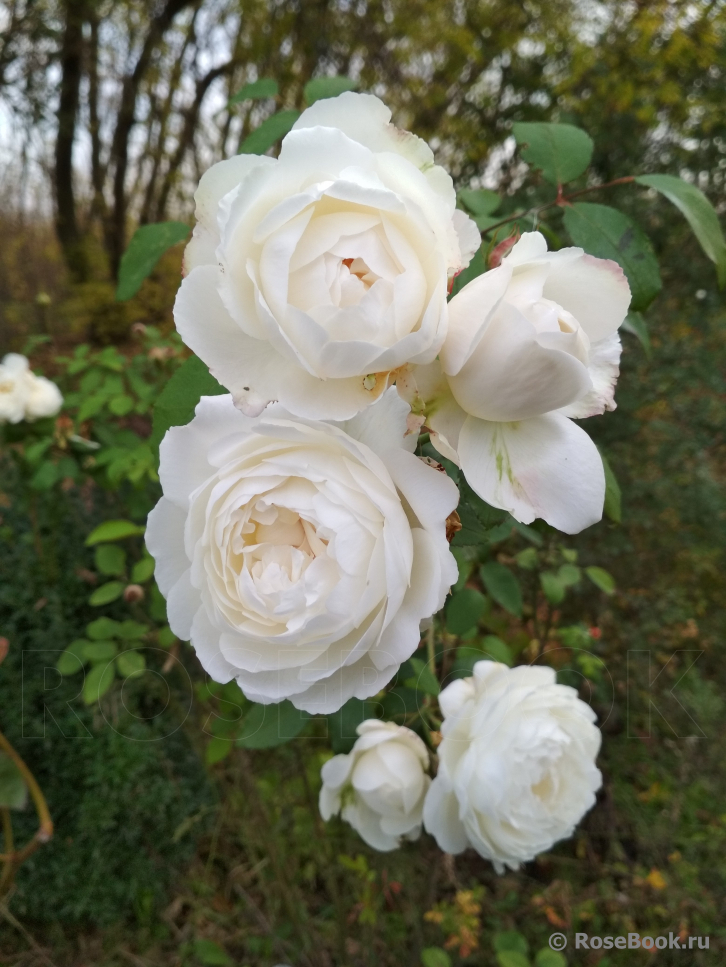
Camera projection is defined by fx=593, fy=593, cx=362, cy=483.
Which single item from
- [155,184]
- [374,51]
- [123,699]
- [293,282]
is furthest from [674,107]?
[155,184]

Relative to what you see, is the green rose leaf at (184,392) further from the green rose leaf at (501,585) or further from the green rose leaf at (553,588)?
the green rose leaf at (553,588)

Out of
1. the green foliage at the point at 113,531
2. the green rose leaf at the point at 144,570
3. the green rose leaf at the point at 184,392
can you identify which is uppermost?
the green rose leaf at the point at 184,392

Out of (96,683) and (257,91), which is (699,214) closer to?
(257,91)

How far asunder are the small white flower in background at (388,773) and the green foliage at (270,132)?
0.62 meters

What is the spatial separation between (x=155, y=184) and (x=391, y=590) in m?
5.19

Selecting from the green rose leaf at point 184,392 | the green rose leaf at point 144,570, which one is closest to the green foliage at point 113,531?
the green rose leaf at point 144,570

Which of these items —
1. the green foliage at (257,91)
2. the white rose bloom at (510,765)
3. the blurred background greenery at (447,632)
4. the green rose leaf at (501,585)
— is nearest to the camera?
the white rose bloom at (510,765)

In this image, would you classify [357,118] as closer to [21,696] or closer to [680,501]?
[21,696]

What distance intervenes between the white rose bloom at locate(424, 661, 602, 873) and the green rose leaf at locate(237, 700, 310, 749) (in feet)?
0.49

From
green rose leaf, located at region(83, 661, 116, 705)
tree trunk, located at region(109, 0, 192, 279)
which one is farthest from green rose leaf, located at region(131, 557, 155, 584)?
tree trunk, located at region(109, 0, 192, 279)

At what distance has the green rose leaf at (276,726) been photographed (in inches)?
24.0

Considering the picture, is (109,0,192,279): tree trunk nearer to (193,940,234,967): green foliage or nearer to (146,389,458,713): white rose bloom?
(193,940,234,967): green foliage

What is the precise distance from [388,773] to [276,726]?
5.1 inches

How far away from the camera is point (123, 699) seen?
1.46 meters
